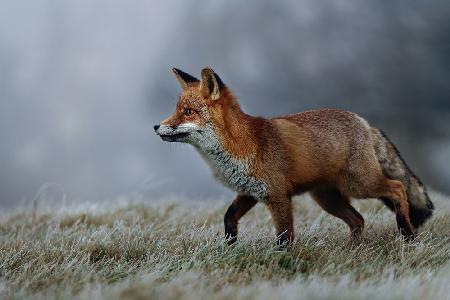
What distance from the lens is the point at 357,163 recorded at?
587cm

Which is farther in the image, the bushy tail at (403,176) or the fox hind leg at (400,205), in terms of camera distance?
the bushy tail at (403,176)

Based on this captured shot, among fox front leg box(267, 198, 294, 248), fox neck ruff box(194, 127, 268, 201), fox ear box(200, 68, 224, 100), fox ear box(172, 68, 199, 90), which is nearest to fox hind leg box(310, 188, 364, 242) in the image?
fox front leg box(267, 198, 294, 248)

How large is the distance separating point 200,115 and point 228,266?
1.30 meters

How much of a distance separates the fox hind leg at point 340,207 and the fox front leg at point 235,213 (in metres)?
0.82

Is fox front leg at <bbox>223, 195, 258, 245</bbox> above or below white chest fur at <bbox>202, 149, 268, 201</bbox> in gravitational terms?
below

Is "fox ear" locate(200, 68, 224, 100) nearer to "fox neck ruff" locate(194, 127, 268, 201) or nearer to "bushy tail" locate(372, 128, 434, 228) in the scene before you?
"fox neck ruff" locate(194, 127, 268, 201)

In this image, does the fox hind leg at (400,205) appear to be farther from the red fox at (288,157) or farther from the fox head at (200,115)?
the fox head at (200,115)

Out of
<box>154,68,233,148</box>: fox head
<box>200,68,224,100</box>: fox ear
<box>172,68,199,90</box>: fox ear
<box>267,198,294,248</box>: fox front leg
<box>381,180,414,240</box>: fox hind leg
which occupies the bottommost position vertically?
<box>381,180,414,240</box>: fox hind leg

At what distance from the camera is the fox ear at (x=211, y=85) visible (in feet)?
17.7

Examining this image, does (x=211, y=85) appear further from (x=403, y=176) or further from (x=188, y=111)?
(x=403, y=176)

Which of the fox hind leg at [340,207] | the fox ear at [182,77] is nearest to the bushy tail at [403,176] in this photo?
the fox hind leg at [340,207]

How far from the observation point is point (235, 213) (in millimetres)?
5734

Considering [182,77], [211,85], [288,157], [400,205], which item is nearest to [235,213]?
[288,157]

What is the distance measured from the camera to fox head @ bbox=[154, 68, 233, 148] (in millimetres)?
5262
